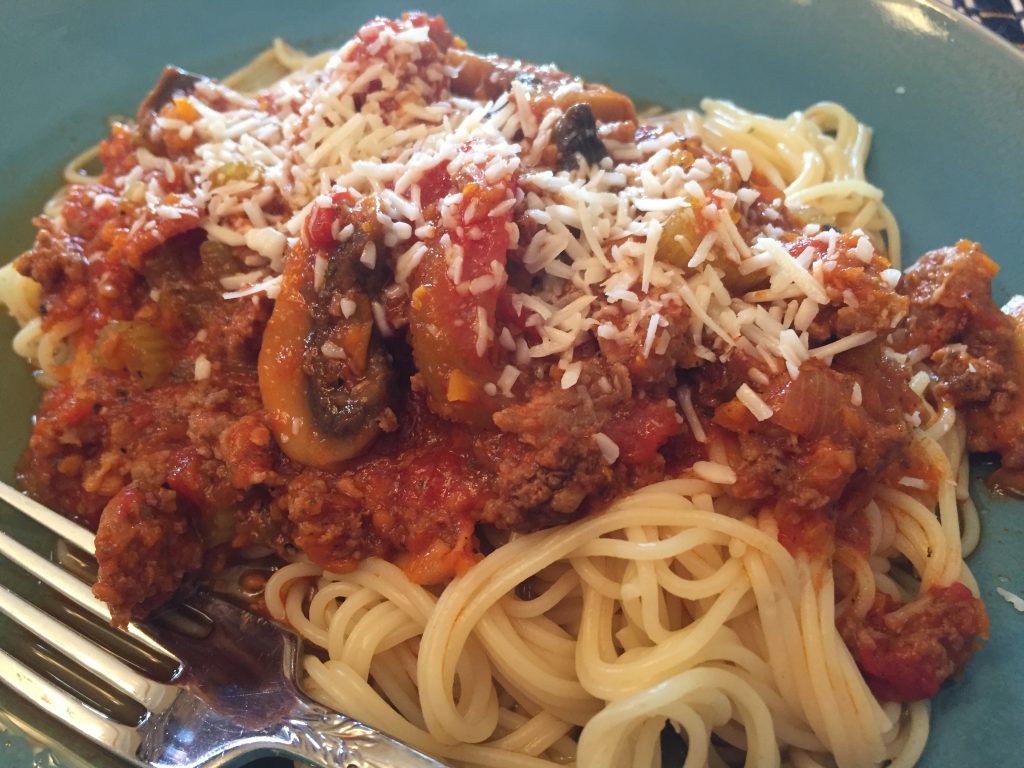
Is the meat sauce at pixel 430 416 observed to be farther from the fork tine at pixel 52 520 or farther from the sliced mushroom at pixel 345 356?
the fork tine at pixel 52 520

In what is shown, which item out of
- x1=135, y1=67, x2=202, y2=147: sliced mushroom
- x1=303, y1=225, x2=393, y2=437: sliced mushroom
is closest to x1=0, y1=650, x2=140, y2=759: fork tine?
x1=303, y1=225, x2=393, y2=437: sliced mushroom

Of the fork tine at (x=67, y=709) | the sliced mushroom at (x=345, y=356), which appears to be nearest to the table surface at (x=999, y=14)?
the sliced mushroom at (x=345, y=356)

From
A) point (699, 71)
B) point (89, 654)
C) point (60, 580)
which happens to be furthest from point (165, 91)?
point (699, 71)

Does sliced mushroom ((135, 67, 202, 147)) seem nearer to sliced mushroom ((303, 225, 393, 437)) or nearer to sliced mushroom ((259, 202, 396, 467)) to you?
sliced mushroom ((259, 202, 396, 467))

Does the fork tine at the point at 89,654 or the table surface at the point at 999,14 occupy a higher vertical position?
the table surface at the point at 999,14

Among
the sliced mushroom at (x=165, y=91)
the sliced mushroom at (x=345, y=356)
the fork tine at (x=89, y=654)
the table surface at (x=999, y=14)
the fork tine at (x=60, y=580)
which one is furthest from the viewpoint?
the table surface at (x=999, y=14)

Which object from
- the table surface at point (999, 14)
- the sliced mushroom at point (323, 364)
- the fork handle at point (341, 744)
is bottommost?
the fork handle at point (341, 744)

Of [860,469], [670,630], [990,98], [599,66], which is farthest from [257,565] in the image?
[990,98]

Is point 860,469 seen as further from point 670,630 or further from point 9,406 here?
point 9,406
